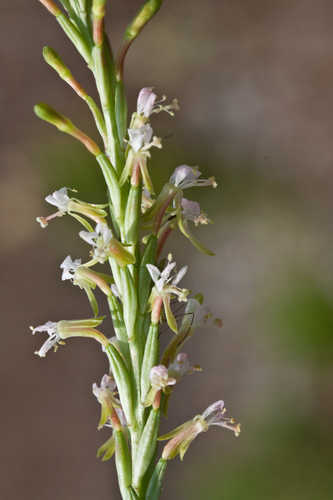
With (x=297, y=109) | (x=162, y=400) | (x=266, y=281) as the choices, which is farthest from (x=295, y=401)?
(x=162, y=400)

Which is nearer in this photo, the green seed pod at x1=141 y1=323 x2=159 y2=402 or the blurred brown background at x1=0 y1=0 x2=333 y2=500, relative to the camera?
the green seed pod at x1=141 y1=323 x2=159 y2=402

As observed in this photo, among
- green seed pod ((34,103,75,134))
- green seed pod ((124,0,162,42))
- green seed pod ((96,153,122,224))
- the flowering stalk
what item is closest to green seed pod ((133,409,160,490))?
the flowering stalk

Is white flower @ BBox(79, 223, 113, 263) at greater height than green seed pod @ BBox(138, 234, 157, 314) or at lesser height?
greater

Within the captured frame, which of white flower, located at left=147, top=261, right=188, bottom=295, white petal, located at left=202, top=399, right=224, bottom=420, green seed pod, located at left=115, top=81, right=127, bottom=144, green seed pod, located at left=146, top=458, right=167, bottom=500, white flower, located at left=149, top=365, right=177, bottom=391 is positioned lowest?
green seed pod, located at left=146, top=458, right=167, bottom=500

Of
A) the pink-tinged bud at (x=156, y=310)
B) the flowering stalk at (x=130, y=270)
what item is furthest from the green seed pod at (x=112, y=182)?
the pink-tinged bud at (x=156, y=310)

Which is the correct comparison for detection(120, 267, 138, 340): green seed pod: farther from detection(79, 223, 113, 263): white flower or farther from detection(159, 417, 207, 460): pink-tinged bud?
detection(159, 417, 207, 460): pink-tinged bud

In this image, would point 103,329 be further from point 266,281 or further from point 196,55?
point 196,55

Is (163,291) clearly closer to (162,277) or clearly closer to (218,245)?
(162,277)
